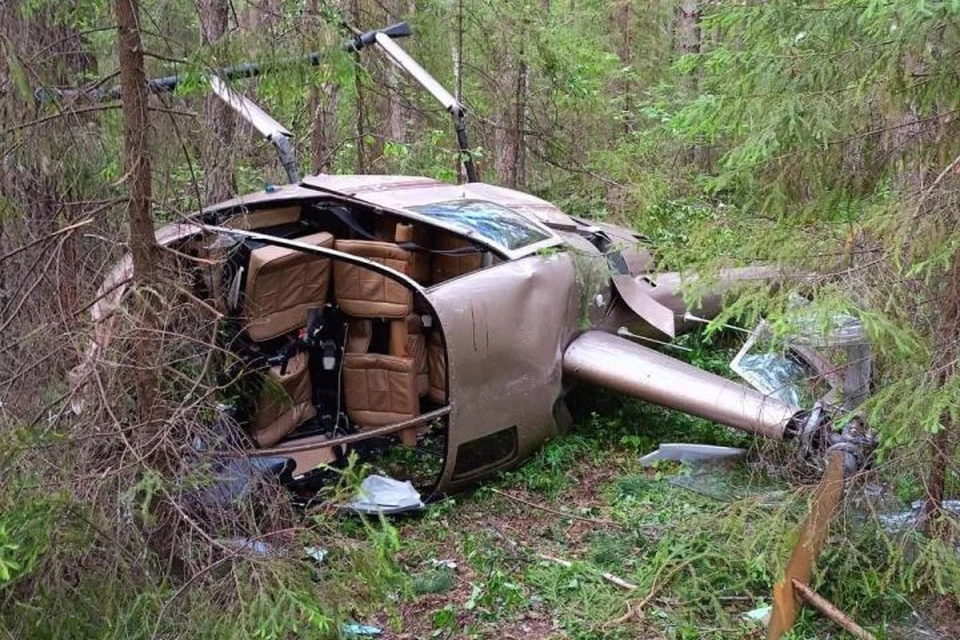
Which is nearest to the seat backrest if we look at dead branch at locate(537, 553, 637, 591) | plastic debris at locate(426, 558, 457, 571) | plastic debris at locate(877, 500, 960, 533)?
plastic debris at locate(426, 558, 457, 571)

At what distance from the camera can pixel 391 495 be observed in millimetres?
5871

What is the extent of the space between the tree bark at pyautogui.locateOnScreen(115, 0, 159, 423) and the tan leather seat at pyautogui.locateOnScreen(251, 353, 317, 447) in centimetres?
277

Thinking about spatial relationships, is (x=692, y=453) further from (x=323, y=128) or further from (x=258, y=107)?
(x=323, y=128)

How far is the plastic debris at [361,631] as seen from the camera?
4090 mm

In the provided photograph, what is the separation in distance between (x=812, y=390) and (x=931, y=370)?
2.02m

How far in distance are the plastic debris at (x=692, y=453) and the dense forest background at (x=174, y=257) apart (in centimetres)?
162

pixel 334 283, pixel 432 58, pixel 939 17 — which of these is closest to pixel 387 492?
pixel 334 283

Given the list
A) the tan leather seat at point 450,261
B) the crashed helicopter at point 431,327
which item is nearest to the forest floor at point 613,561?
the crashed helicopter at point 431,327

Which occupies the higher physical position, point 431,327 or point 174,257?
point 174,257

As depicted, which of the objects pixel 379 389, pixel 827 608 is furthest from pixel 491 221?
pixel 827 608

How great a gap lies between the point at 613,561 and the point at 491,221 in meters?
2.88

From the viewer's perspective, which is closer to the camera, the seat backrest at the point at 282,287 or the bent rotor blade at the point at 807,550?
the bent rotor blade at the point at 807,550

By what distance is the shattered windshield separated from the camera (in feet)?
21.4

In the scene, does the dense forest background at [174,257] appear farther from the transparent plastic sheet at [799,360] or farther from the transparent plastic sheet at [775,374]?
the transparent plastic sheet at [775,374]
